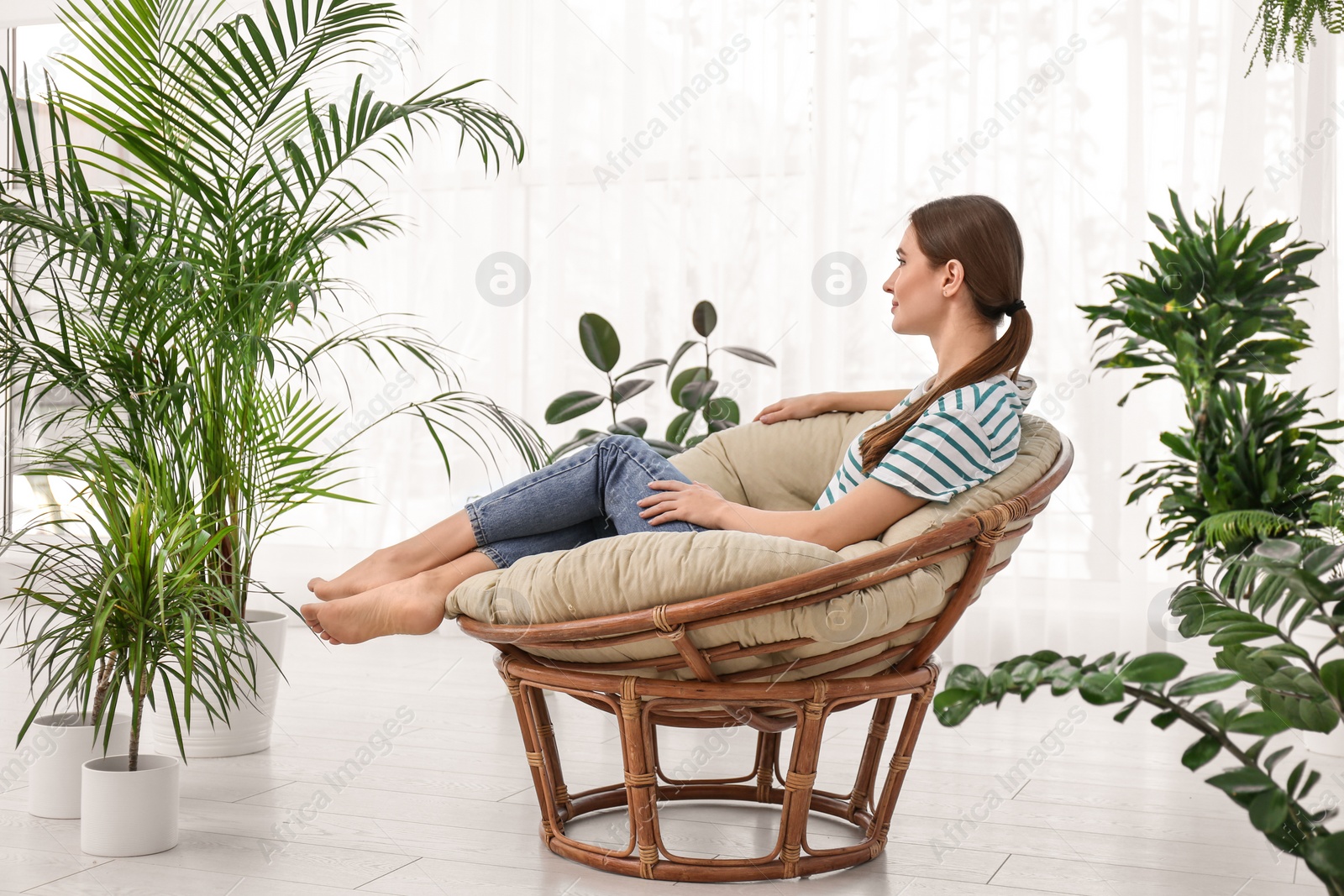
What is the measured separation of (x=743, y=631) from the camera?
1.61 m

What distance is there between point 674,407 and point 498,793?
6.01 ft

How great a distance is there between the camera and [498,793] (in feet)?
7.32

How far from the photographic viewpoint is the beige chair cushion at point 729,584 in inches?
62.9

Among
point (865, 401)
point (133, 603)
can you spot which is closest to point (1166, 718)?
point (865, 401)

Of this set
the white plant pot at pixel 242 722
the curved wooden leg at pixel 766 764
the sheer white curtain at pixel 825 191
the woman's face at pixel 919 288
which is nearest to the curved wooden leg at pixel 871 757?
the curved wooden leg at pixel 766 764

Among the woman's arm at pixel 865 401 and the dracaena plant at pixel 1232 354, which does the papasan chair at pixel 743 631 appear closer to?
the woman's arm at pixel 865 401

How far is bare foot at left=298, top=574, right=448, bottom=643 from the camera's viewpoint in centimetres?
181

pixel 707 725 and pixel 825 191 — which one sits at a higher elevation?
pixel 825 191

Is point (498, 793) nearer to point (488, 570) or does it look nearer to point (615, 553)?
point (488, 570)

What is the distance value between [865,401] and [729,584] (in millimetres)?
783

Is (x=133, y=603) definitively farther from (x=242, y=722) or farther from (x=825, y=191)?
(x=825, y=191)

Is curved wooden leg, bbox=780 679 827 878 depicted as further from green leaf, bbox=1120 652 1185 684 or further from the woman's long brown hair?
green leaf, bbox=1120 652 1185 684

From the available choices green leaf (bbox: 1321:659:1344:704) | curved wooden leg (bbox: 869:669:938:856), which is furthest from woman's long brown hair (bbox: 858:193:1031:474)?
green leaf (bbox: 1321:659:1344:704)

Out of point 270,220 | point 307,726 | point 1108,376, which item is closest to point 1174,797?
point 1108,376
